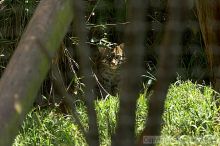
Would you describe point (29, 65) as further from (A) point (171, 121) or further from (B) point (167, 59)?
(A) point (171, 121)

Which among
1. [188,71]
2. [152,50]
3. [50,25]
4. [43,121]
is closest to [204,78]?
[188,71]

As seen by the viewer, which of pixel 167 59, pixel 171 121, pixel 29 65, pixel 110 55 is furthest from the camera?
pixel 110 55

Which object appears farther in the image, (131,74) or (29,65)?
(29,65)

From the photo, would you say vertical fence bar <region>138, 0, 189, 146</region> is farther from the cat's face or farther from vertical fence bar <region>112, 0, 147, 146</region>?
the cat's face

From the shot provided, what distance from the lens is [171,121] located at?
2016 millimetres

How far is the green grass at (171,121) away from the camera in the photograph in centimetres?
193

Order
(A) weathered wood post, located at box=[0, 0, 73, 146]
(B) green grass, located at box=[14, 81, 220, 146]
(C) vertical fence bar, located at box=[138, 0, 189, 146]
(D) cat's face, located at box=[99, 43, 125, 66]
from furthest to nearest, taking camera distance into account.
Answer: (D) cat's face, located at box=[99, 43, 125, 66] → (B) green grass, located at box=[14, 81, 220, 146] → (A) weathered wood post, located at box=[0, 0, 73, 146] → (C) vertical fence bar, located at box=[138, 0, 189, 146]

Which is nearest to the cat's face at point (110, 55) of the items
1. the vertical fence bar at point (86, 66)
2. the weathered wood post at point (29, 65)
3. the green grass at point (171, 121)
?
the green grass at point (171, 121)

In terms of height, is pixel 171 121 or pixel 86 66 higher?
pixel 86 66

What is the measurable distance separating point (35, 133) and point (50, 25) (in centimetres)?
149

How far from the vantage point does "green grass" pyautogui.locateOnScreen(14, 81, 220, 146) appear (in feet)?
6.34

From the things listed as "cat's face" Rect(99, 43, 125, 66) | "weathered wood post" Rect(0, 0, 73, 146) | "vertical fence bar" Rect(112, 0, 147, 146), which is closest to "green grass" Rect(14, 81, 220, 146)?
"cat's face" Rect(99, 43, 125, 66)

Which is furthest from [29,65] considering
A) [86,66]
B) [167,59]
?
[167,59]

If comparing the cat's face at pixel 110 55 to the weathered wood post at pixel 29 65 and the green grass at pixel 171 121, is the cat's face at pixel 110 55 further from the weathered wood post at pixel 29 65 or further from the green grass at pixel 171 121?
the weathered wood post at pixel 29 65
